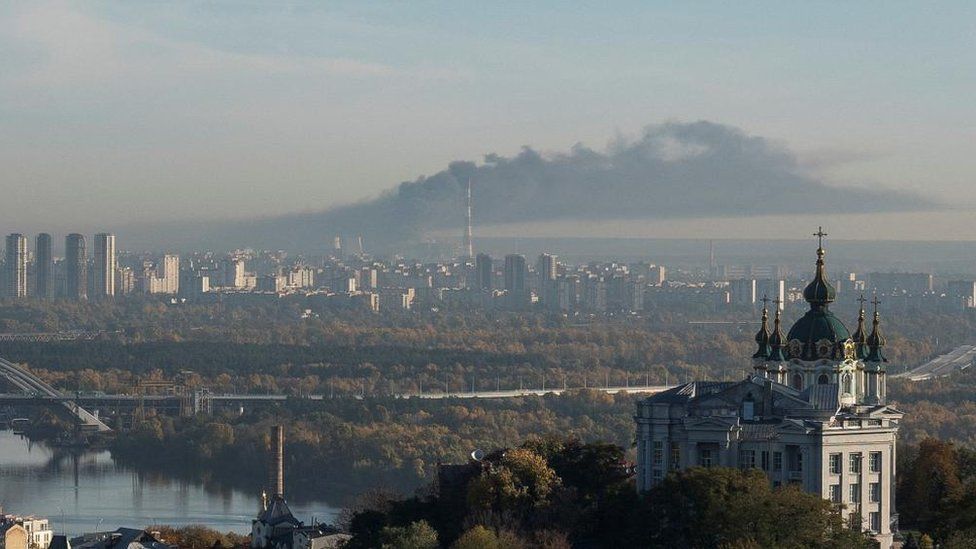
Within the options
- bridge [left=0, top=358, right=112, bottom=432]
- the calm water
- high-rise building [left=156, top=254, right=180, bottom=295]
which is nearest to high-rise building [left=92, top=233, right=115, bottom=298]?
high-rise building [left=156, top=254, right=180, bottom=295]

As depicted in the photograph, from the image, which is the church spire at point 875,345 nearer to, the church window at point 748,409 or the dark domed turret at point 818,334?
the dark domed turret at point 818,334

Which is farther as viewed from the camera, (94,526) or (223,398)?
(223,398)

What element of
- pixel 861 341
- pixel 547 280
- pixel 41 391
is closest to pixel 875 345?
pixel 861 341

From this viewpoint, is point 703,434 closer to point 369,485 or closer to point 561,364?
point 369,485

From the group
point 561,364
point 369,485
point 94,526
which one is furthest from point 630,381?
point 94,526

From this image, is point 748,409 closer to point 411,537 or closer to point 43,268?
point 411,537
